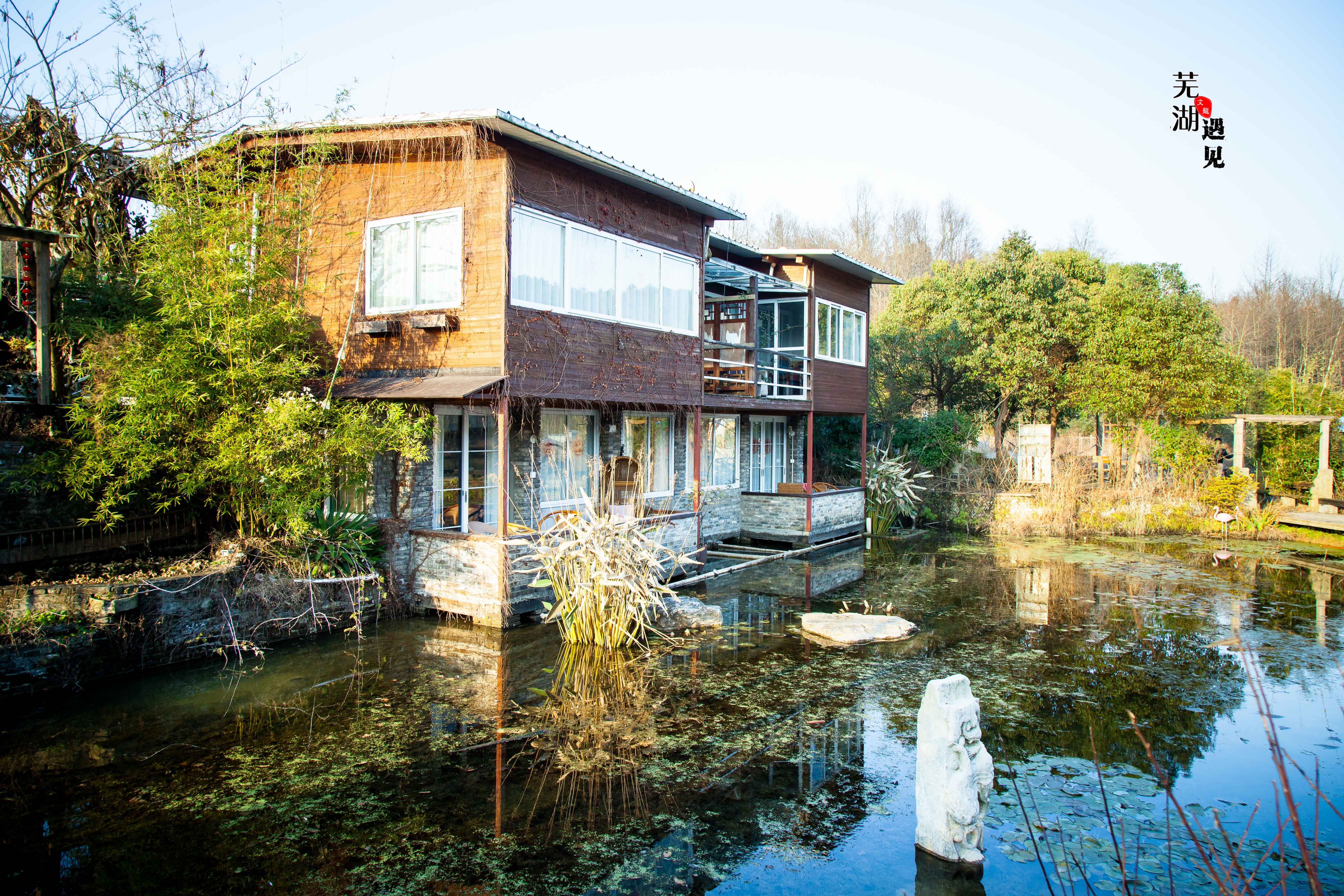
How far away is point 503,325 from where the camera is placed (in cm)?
1063

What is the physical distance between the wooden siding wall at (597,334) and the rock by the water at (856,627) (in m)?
4.49

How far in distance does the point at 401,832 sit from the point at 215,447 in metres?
6.21

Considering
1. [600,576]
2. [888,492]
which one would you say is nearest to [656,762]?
[600,576]

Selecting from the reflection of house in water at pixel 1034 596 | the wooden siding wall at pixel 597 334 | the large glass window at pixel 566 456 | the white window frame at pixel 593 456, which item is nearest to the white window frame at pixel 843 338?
the wooden siding wall at pixel 597 334

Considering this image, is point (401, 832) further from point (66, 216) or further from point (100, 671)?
point (66, 216)

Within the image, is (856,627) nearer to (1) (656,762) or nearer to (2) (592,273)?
(1) (656,762)

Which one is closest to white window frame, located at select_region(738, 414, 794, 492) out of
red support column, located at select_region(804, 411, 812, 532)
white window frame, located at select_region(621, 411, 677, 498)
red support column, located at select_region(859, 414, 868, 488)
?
red support column, located at select_region(804, 411, 812, 532)

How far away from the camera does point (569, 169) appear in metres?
11.8

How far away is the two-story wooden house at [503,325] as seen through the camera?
425 inches

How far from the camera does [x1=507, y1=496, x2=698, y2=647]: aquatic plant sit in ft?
30.1

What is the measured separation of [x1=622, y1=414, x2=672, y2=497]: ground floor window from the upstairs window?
17.1 ft

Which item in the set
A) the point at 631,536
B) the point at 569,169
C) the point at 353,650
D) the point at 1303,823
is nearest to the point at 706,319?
the point at 569,169

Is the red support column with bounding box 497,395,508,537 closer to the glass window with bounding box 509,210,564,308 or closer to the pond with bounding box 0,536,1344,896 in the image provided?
the pond with bounding box 0,536,1344,896

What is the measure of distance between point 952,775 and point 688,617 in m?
6.22
